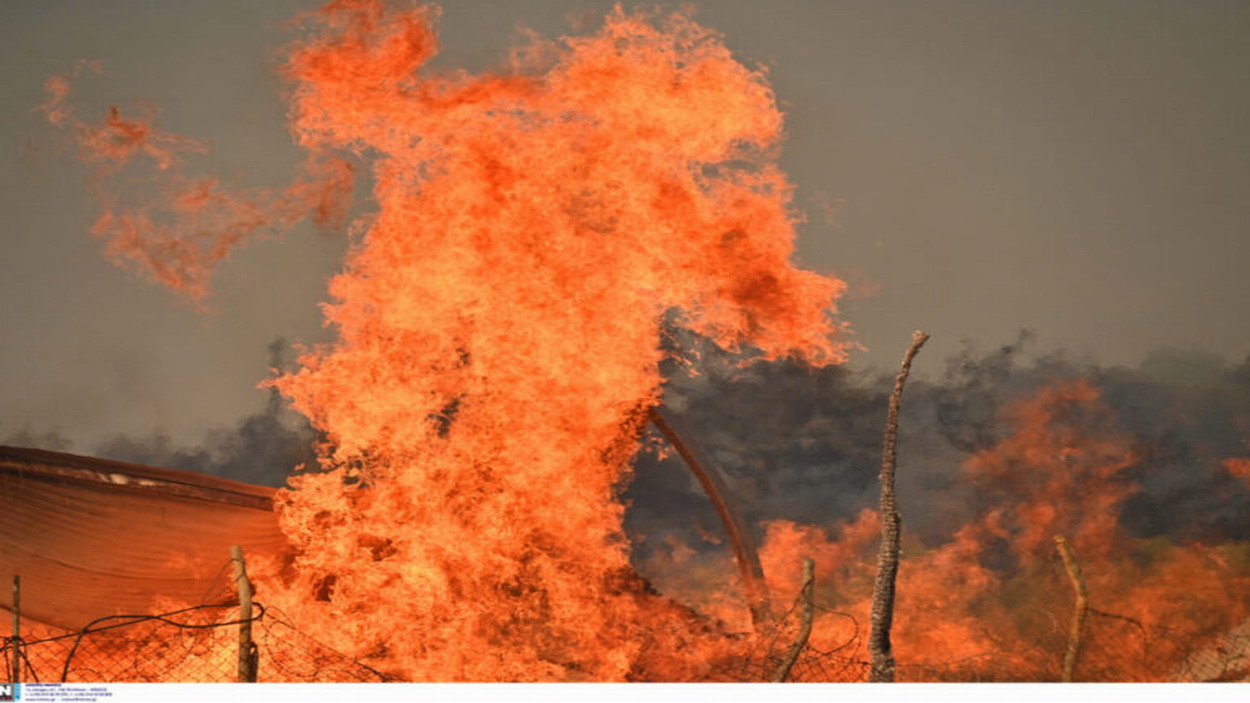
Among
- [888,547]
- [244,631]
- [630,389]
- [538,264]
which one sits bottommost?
[888,547]

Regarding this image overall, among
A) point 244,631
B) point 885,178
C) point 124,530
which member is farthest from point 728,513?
point 124,530

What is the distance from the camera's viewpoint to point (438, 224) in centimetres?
465

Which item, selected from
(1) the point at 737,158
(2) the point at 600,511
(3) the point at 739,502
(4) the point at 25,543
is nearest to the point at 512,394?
(2) the point at 600,511

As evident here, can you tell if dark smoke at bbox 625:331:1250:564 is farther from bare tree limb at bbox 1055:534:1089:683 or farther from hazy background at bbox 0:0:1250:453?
bare tree limb at bbox 1055:534:1089:683

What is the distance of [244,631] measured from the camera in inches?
148

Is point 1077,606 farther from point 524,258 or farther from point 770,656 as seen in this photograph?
point 524,258

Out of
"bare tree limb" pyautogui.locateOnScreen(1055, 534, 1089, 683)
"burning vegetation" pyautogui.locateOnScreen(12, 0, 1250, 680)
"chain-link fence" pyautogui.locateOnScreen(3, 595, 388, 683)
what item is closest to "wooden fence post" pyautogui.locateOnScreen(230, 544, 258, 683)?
"chain-link fence" pyautogui.locateOnScreen(3, 595, 388, 683)

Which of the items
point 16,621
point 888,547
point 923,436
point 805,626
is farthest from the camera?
point 923,436

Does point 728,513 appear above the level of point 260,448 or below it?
below

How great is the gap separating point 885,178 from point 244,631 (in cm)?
311

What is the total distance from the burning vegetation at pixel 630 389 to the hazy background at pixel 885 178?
5.3 inches

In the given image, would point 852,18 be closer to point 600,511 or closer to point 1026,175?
point 1026,175

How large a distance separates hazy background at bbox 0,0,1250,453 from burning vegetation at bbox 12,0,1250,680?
135 millimetres

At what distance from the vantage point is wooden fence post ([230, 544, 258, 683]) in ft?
12.1
